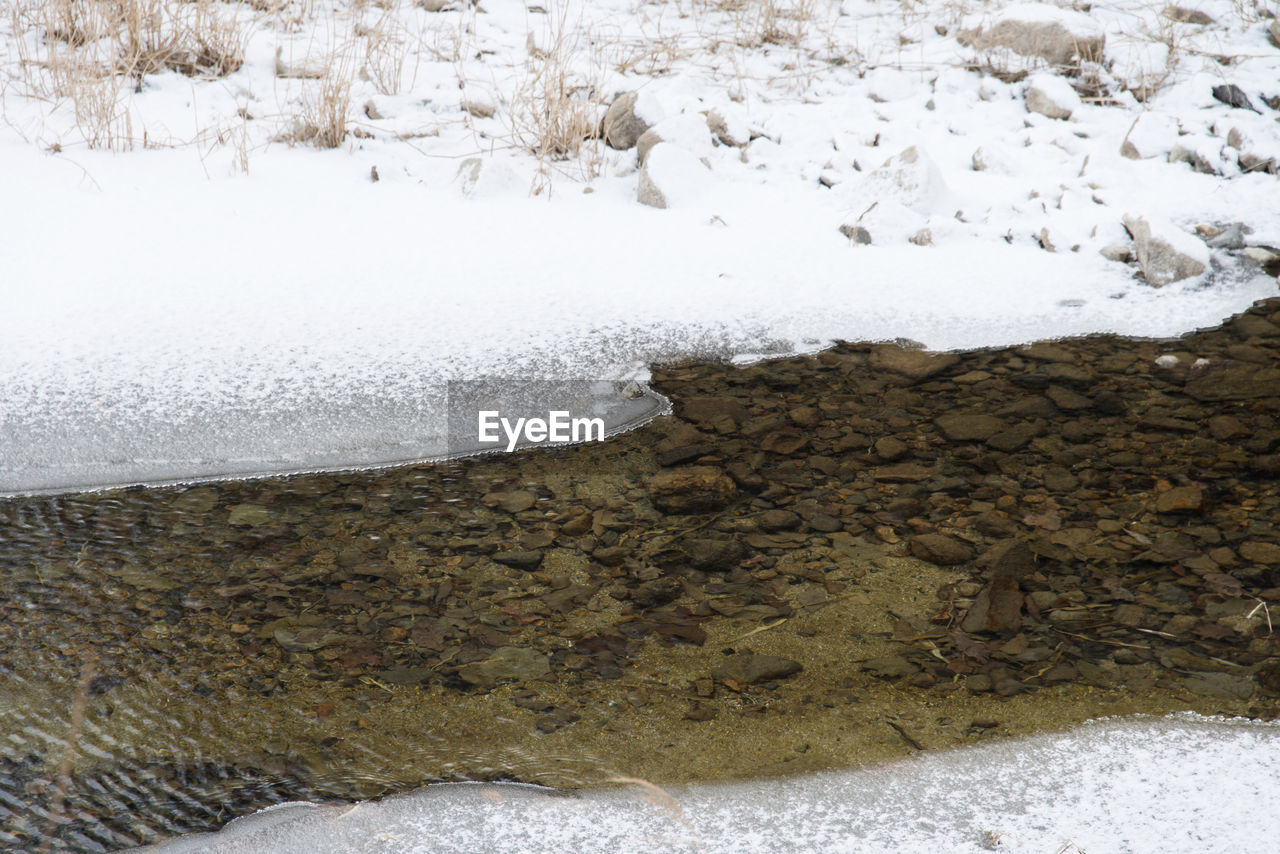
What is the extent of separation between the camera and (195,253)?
3.27 metres

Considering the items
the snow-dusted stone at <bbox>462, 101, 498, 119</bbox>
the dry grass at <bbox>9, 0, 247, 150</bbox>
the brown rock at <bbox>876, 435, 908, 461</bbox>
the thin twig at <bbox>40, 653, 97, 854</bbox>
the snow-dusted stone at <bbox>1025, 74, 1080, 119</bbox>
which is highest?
the dry grass at <bbox>9, 0, 247, 150</bbox>

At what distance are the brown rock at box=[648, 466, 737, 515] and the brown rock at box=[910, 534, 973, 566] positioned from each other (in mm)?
451

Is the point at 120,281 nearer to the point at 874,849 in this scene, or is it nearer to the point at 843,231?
the point at 843,231

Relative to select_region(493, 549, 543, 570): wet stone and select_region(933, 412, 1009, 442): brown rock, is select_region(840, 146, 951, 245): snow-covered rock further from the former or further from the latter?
select_region(493, 549, 543, 570): wet stone

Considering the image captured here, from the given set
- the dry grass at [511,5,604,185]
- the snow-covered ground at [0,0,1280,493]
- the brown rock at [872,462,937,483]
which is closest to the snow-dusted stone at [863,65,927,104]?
the snow-covered ground at [0,0,1280,493]

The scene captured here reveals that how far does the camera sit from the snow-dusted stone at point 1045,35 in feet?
14.8

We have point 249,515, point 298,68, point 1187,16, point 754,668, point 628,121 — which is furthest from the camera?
point 1187,16

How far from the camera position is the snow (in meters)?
1.45

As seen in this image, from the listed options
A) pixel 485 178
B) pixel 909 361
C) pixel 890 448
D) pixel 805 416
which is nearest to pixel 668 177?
pixel 485 178

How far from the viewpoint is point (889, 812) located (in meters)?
1.51

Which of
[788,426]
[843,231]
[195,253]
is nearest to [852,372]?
[788,426]

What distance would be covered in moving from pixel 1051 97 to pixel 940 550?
2.86m

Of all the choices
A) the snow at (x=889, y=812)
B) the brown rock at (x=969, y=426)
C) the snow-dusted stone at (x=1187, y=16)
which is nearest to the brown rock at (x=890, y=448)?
the brown rock at (x=969, y=426)

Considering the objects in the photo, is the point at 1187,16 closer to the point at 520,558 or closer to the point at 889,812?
the point at 520,558
